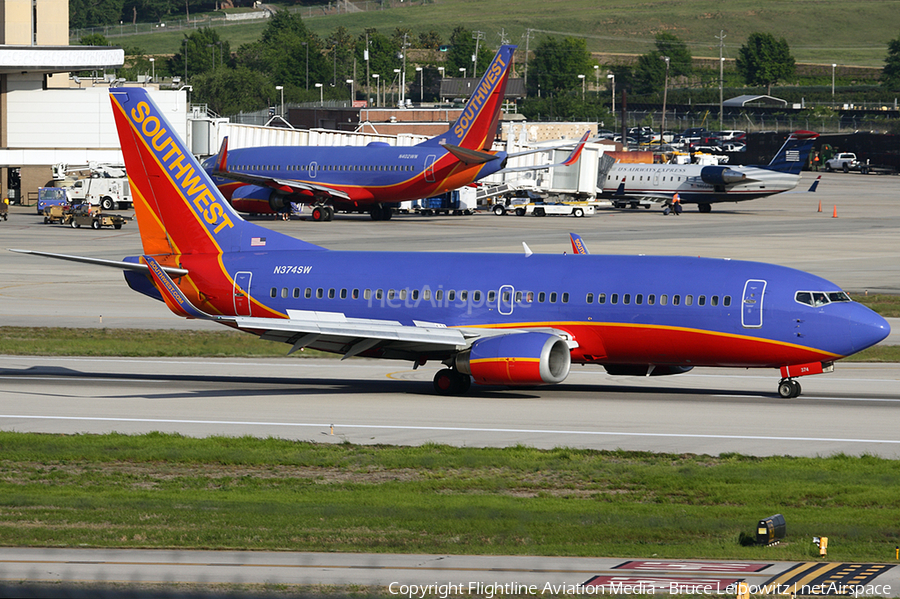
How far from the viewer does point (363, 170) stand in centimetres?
9975

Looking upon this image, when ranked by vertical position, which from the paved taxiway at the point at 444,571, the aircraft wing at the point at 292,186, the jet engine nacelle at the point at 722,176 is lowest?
the paved taxiway at the point at 444,571

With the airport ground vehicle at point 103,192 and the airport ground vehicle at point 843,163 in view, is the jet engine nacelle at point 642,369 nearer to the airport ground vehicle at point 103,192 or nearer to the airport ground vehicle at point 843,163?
the airport ground vehicle at point 103,192

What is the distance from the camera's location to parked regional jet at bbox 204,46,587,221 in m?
93.8

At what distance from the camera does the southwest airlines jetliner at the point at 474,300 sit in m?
33.4

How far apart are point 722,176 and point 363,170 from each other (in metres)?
36.4

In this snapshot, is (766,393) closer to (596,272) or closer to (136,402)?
(596,272)

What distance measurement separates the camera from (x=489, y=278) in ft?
119

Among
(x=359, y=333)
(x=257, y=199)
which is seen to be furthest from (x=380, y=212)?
(x=359, y=333)

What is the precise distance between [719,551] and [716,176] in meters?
97.9

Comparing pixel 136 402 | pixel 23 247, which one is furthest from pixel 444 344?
pixel 23 247

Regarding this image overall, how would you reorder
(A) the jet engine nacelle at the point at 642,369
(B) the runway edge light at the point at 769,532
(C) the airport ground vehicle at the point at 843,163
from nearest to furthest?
(B) the runway edge light at the point at 769,532
(A) the jet engine nacelle at the point at 642,369
(C) the airport ground vehicle at the point at 843,163

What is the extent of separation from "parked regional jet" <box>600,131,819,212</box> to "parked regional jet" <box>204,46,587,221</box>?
26388 millimetres

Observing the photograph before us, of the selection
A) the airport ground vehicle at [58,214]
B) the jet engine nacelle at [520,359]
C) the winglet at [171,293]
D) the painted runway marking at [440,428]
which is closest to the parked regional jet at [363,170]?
the airport ground vehicle at [58,214]

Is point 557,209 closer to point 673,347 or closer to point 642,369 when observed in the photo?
point 642,369
